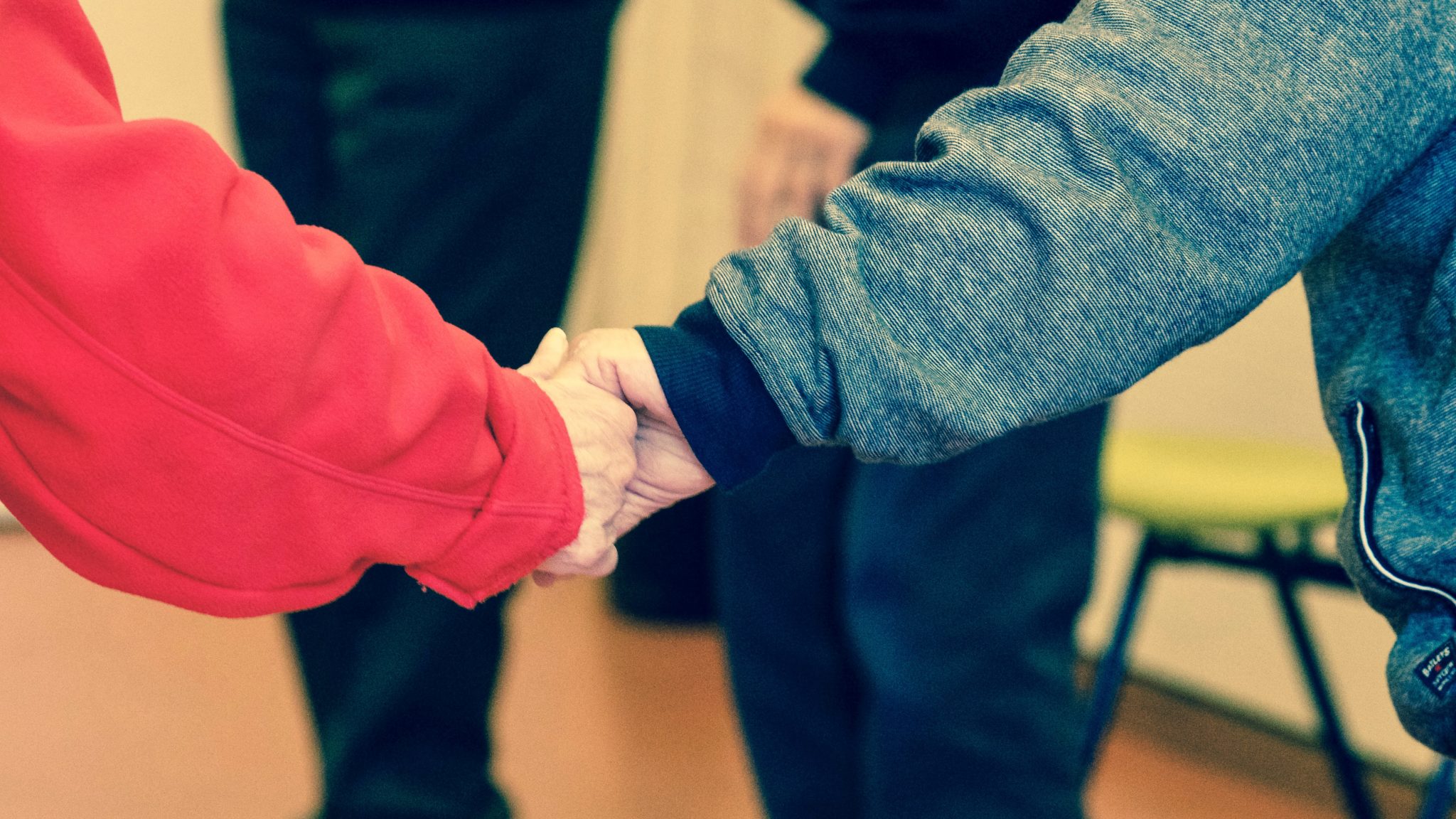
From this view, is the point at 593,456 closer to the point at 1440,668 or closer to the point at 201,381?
the point at 201,381

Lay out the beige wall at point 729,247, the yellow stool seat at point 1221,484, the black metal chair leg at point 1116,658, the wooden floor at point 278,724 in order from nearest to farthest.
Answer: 1. the wooden floor at point 278,724
2. the yellow stool seat at point 1221,484
3. the black metal chair leg at point 1116,658
4. the beige wall at point 729,247

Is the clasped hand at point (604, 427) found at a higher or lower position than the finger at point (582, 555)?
higher

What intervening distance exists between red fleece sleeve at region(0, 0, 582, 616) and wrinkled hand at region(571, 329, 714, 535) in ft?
0.16

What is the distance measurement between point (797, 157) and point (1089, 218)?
385mm

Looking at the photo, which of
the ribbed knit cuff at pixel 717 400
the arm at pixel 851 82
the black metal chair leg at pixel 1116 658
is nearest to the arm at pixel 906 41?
the arm at pixel 851 82

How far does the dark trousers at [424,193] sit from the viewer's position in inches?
29.2

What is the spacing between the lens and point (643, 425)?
0.51m

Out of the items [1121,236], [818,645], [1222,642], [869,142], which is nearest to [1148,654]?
[1222,642]

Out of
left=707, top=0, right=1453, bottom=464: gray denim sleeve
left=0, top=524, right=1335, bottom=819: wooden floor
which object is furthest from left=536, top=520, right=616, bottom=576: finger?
left=0, top=524, right=1335, bottom=819: wooden floor

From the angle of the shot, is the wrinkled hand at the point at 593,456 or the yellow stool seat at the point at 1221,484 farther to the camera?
the yellow stool seat at the point at 1221,484

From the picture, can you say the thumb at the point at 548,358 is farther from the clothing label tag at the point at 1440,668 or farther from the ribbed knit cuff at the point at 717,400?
the clothing label tag at the point at 1440,668

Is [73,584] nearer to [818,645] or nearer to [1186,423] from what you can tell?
[818,645]

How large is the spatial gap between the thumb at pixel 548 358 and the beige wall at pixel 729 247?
348 millimetres

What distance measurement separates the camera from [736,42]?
1852 millimetres
